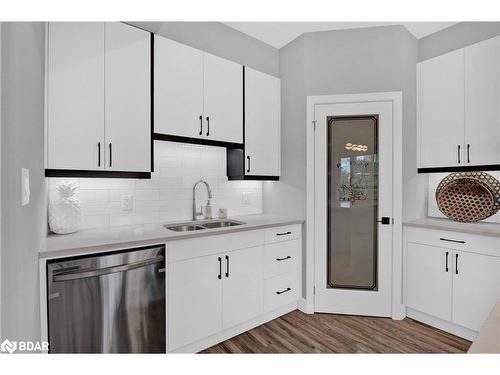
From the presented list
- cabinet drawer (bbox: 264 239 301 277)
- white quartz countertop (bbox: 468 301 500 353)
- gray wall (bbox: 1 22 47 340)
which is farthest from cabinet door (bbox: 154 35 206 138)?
white quartz countertop (bbox: 468 301 500 353)

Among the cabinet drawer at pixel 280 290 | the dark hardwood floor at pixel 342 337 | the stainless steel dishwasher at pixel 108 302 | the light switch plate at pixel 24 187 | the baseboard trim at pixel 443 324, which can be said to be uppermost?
the light switch plate at pixel 24 187

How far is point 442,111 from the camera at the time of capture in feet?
8.64

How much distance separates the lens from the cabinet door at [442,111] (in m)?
2.54

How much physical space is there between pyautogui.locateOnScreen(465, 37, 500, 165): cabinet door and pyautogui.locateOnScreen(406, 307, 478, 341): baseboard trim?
1.43m

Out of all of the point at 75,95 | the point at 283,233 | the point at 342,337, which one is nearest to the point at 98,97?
the point at 75,95

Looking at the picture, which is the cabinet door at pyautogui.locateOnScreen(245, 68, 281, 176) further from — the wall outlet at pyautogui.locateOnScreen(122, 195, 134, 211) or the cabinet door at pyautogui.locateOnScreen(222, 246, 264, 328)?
the wall outlet at pyautogui.locateOnScreen(122, 195, 134, 211)

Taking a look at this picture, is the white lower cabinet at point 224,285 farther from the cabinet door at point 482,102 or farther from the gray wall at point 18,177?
the cabinet door at point 482,102

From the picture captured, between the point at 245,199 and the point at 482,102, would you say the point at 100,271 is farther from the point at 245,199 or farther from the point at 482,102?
the point at 482,102

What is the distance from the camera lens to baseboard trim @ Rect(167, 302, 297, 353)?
2.07m

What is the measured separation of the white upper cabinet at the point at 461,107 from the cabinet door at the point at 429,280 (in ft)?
2.80

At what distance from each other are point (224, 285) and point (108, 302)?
2.79 feet

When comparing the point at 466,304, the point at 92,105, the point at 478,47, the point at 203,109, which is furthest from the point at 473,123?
the point at 92,105

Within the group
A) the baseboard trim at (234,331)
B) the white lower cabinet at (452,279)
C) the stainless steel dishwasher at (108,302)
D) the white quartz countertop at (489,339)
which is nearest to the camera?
the white quartz countertop at (489,339)

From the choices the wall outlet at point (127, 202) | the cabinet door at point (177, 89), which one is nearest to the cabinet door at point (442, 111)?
the cabinet door at point (177, 89)
